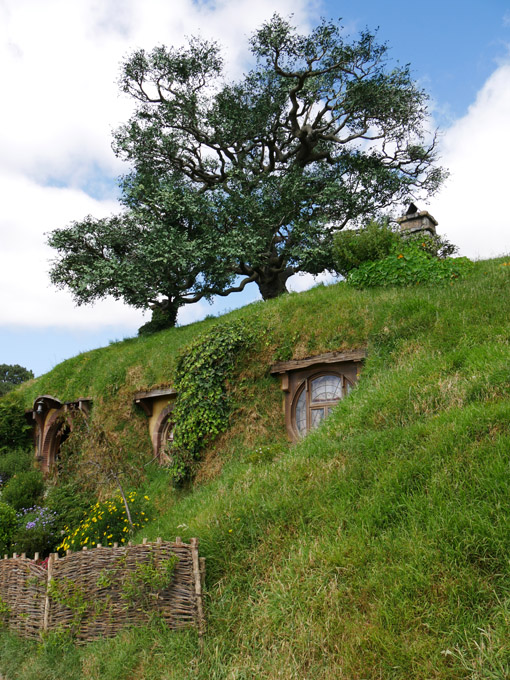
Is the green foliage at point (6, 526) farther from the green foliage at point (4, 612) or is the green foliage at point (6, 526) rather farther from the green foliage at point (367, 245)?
the green foliage at point (367, 245)

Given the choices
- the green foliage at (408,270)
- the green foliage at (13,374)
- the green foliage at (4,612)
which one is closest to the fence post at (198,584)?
the green foliage at (4,612)

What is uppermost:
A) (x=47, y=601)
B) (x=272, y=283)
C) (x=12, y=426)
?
(x=272, y=283)

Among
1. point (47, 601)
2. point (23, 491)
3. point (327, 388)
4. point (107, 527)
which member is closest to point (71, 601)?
point (47, 601)

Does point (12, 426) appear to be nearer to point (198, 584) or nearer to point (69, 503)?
point (69, 503)

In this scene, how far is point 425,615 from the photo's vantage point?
4.12 m

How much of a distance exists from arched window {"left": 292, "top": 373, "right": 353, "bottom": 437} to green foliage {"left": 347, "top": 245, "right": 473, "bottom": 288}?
2994 mm

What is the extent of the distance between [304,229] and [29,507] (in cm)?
1350

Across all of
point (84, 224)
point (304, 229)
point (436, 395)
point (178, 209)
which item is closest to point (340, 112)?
point (304, 229)

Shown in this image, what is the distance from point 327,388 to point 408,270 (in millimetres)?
3771

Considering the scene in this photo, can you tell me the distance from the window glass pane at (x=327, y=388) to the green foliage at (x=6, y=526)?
778 cm

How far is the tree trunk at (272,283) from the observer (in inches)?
832

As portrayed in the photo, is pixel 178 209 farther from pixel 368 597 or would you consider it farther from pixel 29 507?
pixel 368 597

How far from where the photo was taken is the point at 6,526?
461 inches

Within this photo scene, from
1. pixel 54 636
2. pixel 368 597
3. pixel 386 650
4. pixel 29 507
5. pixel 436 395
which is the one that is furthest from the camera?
pixel 29 507
